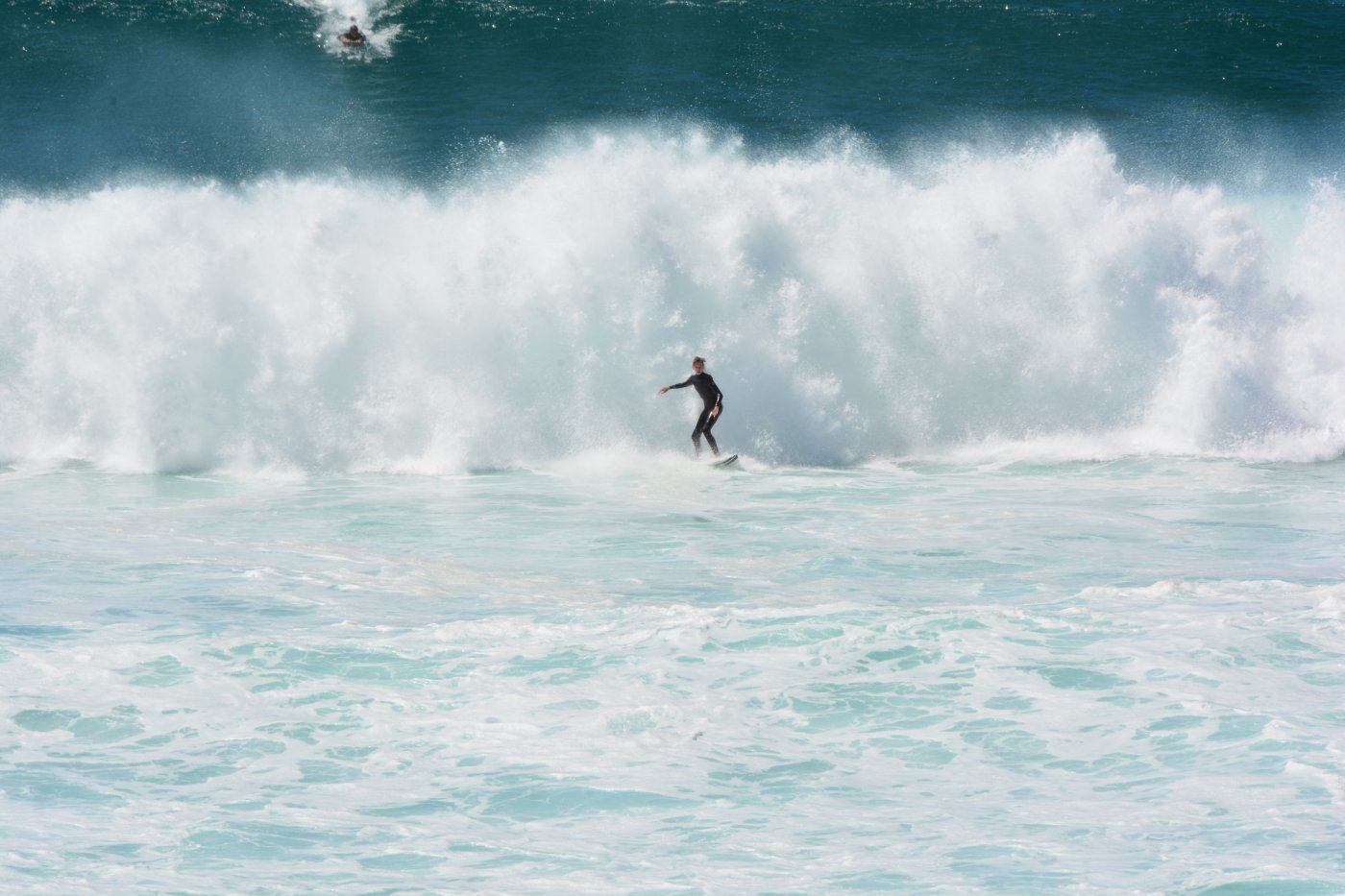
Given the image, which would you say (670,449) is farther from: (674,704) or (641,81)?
(641,81)

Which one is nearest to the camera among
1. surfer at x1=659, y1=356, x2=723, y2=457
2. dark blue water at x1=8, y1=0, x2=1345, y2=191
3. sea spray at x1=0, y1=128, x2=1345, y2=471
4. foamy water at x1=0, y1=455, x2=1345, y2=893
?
foamy water at x1=0, y1=455, x2=1345, y2=893

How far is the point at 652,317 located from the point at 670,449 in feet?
6.63

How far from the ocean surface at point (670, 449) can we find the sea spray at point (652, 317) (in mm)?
71

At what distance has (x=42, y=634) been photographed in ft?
34.1

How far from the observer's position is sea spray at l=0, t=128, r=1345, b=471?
1898cm

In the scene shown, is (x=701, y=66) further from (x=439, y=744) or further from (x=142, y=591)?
(x=439, y=744)

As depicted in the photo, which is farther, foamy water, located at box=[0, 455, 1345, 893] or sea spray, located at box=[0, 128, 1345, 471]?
sea spray, located at box=[0, 128, 1345, 471]

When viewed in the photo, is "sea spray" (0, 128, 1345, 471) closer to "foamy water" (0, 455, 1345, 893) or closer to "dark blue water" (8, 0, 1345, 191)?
"foamy water" (0, 455, 1345, 893)

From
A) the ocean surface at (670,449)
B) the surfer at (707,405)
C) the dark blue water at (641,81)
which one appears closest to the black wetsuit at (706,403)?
the surfer at (707,405)

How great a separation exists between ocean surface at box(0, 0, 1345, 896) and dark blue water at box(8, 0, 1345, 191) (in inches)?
5.6

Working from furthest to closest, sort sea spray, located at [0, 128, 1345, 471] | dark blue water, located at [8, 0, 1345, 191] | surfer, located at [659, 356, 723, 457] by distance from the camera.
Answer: dark blue water, located at [8, 0, 1345, 191]
sea spray, located at [0, 128, 1345, 471]
surfer, located at [659, 356, 723, 457]

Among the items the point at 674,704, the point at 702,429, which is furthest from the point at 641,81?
the point at 674,704

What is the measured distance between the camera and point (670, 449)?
19125 mm

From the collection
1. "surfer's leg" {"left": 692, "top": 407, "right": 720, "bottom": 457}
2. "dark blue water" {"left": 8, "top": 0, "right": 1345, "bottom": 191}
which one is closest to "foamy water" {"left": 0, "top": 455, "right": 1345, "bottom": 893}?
"surfer's leg" {"left": 692, "top": 407, "right": 720, "bottom": 457}
